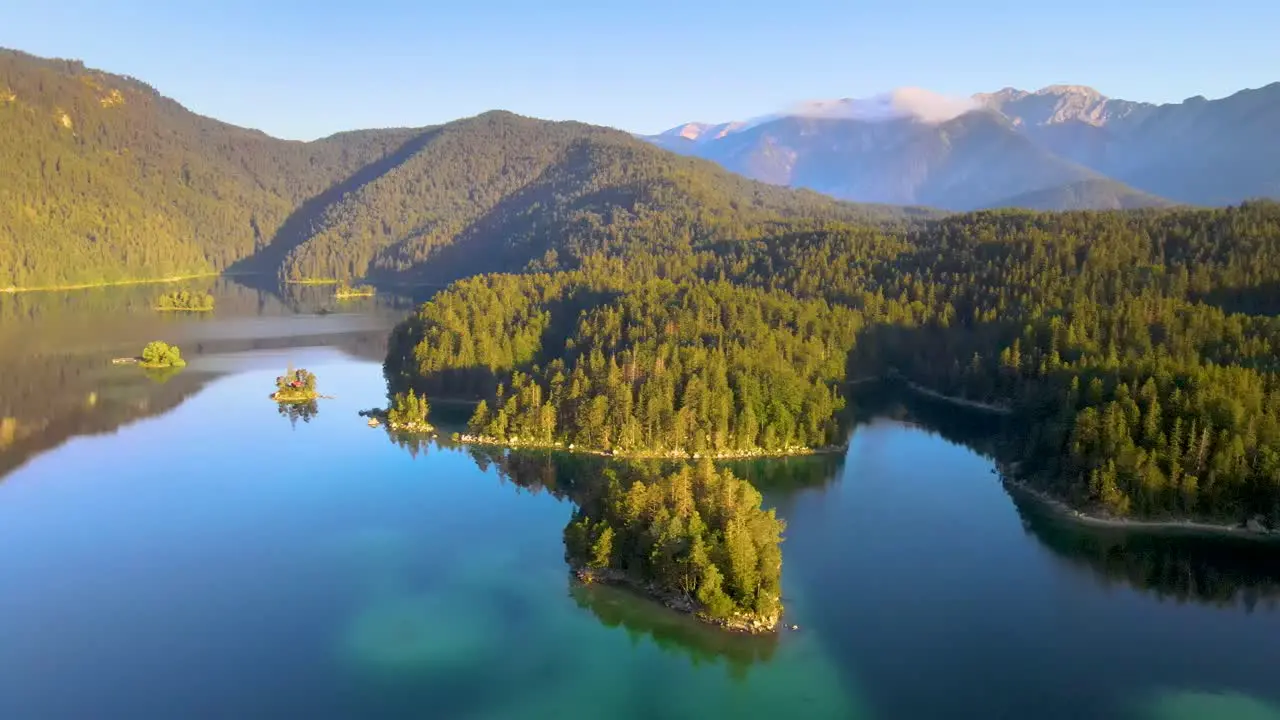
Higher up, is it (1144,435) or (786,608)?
(1144,435)

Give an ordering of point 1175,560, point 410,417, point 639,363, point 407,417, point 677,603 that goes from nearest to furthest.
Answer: point 677,603 < point 1175,560 < point 639,363 < point 410,417 < point 407,417

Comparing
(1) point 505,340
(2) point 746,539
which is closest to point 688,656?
(2) point 746,539

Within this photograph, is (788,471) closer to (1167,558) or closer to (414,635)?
(1167,558)

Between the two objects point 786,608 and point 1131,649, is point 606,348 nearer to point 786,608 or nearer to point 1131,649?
point 786,608

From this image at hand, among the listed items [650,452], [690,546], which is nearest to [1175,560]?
[690,546]

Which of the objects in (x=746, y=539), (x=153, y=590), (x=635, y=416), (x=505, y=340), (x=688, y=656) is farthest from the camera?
(x=505, y=340)

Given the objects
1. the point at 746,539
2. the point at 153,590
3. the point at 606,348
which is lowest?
the point at 153,590

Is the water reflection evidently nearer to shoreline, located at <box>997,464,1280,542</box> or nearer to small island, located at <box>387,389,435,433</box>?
small island, located at <box>387,389,435,433</box>
